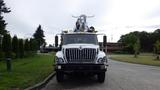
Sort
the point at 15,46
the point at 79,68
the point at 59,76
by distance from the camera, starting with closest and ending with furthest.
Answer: the point at 79,68, the point at 59,76, the point at 15,46

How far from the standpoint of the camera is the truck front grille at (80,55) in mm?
19438

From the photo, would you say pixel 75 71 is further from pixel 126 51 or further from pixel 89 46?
pixel 126 51

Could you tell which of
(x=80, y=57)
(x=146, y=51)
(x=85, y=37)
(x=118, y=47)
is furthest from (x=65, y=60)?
(x=146, y=51)

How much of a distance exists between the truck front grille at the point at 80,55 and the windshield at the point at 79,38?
159 cm

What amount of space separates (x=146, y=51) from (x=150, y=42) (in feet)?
18.4

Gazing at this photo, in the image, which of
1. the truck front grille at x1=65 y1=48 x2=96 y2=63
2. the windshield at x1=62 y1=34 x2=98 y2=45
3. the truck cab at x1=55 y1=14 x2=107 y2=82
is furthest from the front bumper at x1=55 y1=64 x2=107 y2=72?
the windshield at x1=62 y1=34 x2=98 y2=45

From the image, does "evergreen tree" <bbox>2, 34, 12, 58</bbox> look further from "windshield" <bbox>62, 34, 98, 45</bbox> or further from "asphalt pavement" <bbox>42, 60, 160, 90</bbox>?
"windshield" <bbox>62, 34, 98, 45</bbox>

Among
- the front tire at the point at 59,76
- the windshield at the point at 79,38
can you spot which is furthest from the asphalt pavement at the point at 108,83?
the windshield at the point at 79,38

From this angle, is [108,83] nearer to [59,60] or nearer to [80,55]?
[80,55]

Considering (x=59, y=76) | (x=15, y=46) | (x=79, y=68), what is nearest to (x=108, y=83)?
(x=79, y=68)

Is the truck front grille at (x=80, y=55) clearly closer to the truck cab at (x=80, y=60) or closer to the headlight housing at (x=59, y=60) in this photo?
the truck cab at (x=80, y=60)

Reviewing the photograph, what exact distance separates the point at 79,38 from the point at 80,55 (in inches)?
85.2

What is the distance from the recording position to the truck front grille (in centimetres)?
1944

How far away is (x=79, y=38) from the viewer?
2153 centimetres
